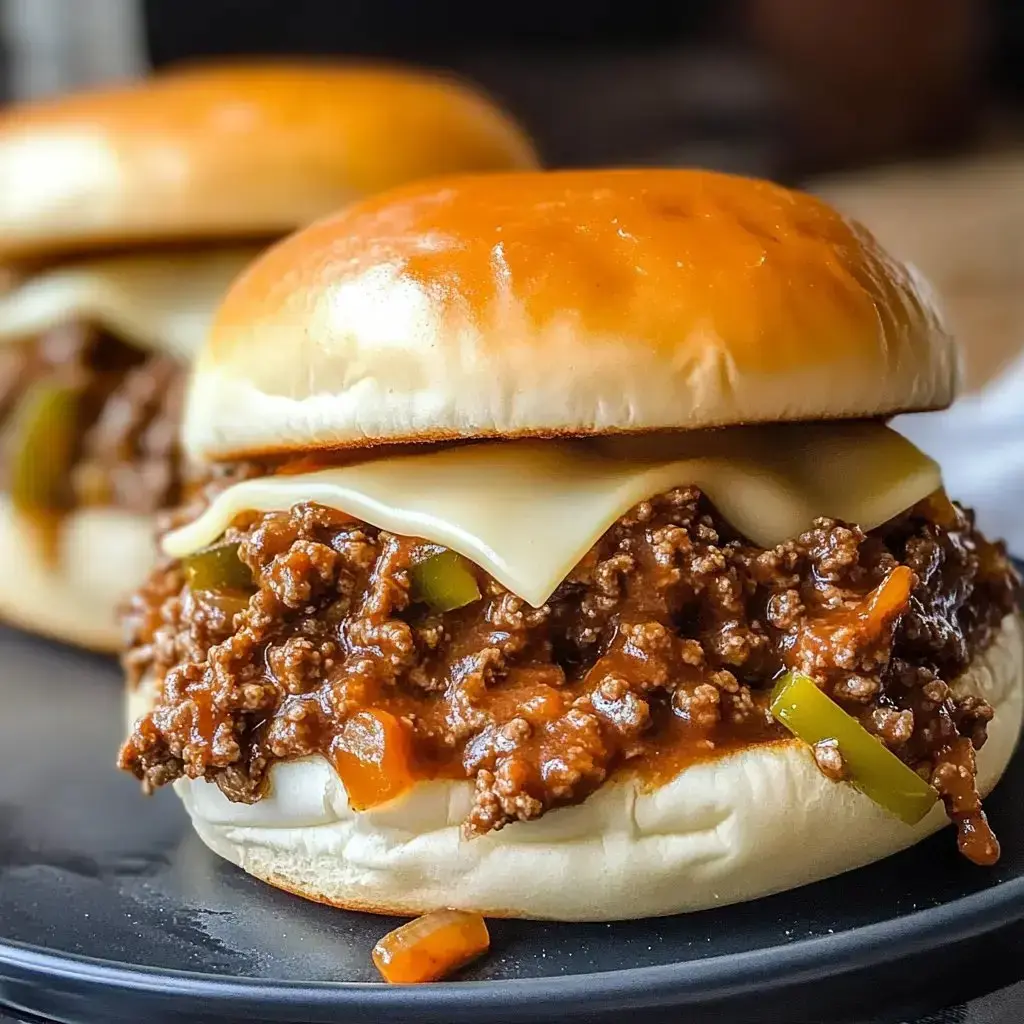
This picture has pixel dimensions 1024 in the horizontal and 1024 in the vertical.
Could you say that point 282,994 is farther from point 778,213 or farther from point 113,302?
point 113,302

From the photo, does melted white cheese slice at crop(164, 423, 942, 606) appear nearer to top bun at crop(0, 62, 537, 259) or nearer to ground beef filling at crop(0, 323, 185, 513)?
ground beef filling at crop(0, 323, 185, 513)

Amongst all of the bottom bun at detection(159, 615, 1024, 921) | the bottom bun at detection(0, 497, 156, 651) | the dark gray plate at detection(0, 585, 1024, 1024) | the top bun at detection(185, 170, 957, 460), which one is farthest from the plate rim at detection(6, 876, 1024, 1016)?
the bottom bun at detection(0, 497, 156, 651)

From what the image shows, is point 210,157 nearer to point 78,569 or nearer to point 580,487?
point 78,569

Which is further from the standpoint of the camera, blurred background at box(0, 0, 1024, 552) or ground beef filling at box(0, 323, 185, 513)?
blurred background at box(0, 0, 1024, 552)

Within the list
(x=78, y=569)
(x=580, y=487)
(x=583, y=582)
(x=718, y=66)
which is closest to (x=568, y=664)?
(x=583, y=582)

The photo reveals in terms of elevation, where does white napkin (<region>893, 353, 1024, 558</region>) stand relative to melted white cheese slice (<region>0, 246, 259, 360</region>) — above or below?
below

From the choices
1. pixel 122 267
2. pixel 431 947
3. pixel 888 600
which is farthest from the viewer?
pixel 122 267

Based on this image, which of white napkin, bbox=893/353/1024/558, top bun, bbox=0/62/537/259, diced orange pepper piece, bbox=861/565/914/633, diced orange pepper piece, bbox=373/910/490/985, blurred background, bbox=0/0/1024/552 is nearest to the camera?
diced orange pepper piece, bbox=373/910/490/985
